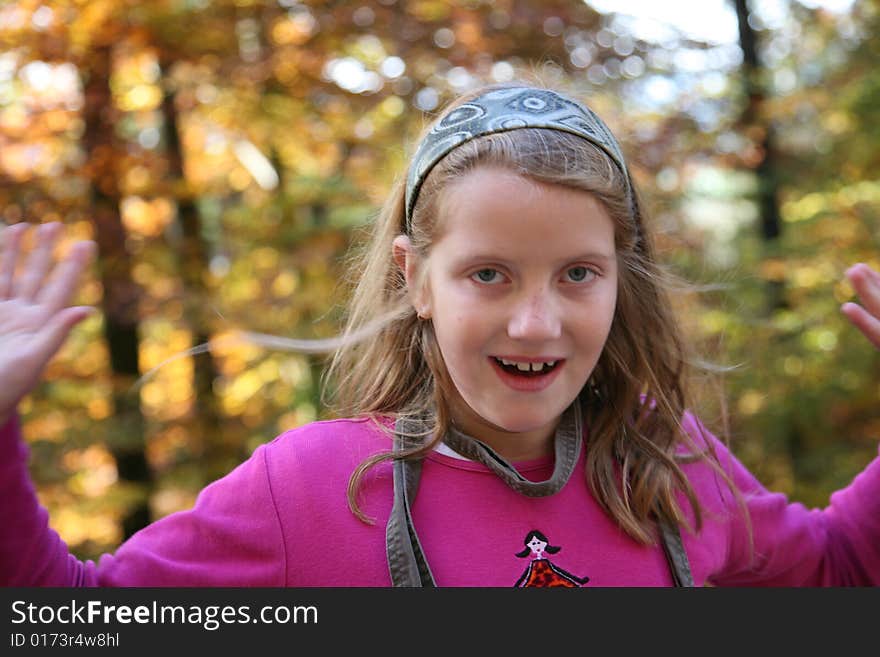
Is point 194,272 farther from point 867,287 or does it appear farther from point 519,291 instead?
point 867,287

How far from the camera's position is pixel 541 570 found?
169 centimetres

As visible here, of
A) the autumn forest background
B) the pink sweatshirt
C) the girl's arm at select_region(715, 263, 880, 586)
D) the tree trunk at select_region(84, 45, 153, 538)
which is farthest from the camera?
the tree trunk at select_region(84, 45, 153, 538)

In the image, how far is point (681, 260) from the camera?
543 centimetres

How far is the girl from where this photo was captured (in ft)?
5.28

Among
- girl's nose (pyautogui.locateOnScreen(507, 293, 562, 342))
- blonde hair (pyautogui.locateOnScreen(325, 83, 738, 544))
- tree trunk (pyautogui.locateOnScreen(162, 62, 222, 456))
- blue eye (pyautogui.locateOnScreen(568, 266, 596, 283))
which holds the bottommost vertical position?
tree trunk (pyautogui.locateOnScreen(162, 62, 222, 456))

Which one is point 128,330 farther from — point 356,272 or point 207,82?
point 356,272

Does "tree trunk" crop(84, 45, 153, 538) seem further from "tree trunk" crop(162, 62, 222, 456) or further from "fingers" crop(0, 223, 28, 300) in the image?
"fingers" crop(0, 223, 28, 300)

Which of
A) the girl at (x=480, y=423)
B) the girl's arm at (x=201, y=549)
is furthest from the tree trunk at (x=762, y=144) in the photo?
the girl's arm at (x=201, y=549)

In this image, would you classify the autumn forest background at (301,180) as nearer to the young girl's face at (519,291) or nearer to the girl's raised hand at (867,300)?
the girl's raised hand at (867,300)

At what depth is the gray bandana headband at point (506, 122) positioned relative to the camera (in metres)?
1.78

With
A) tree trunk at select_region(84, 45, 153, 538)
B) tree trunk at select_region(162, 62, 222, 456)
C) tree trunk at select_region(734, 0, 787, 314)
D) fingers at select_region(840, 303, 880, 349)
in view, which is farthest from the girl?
tree trunk at select_region(734, 0, 787, 314)

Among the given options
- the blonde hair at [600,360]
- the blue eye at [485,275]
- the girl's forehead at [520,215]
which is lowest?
the blonde hair at [600,360]

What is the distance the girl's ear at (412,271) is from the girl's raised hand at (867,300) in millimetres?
913

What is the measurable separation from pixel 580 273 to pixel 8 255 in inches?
42.5
